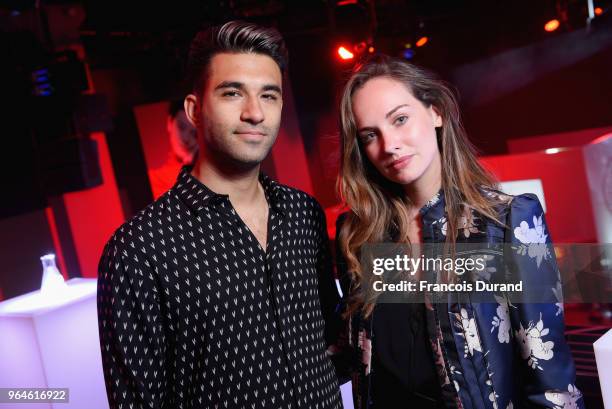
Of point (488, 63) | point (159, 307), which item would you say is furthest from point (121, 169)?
point (159, 307)

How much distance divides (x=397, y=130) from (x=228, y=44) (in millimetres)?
579

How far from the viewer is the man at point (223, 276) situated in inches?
62.4

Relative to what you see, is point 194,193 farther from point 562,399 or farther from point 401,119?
point 562,399

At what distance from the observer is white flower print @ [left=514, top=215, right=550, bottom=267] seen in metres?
1.58

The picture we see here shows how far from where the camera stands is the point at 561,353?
1.54 m

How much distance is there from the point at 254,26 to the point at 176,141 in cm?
370

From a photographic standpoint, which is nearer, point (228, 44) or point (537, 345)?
point (537, 345)

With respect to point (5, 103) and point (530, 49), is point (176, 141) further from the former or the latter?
point (530, 49)

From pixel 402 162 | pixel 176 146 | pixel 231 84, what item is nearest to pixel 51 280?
pixel 231 84

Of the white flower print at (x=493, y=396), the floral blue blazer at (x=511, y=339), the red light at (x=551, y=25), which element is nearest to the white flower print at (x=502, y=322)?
the floral blue blazer at (x=511, y=339)

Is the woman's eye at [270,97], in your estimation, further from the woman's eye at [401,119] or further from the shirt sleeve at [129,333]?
the shirt sleeve at [129,333]

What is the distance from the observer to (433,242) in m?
1.77

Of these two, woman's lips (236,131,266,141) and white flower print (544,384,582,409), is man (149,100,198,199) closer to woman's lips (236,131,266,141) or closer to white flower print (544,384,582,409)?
woman's lips (236,131,266,141)

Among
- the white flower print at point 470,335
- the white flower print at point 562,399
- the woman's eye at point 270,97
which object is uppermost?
the woman's eye at point 270,97
